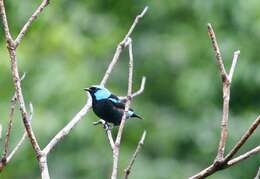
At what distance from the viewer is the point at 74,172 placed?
27.6 feet

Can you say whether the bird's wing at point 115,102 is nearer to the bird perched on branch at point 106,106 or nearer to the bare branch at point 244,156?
the bird perched on branch at point 106,106

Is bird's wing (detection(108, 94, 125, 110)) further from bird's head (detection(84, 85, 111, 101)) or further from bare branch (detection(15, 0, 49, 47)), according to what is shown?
bare branch (detection(15, 0, 49, 47))

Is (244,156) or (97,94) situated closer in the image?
(244,156)

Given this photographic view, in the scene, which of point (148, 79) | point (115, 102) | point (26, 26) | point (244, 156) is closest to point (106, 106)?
point (115, 102)

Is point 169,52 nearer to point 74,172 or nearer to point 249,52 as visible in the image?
point 249,52

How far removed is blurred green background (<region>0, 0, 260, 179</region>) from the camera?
→ 26.6 feet

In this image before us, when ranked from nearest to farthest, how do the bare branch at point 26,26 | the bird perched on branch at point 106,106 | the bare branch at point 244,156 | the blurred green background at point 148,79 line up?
1. the bare branch at point 244,156
2. the bare branch at point 26,26
3. the bird perched on branch at point 106,106
4. the blurred green background at point 148,79

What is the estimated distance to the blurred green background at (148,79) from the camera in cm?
812

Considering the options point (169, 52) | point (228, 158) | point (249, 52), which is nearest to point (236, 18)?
point (249, 52)

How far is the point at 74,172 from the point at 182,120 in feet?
5.47

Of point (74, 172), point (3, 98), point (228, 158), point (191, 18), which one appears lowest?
point (74, 172)

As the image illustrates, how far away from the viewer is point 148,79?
33.7 ft

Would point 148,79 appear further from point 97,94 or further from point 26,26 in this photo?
point 26,26

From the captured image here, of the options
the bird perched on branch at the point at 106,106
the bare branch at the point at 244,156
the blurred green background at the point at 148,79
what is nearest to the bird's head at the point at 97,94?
the bird perched on branch at the point at 106,106
